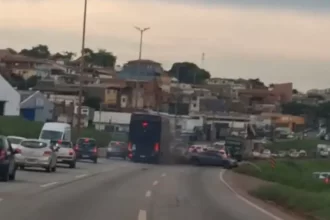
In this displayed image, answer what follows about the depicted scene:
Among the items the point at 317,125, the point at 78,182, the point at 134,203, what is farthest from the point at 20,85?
the point at 134,203

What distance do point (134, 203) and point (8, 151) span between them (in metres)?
7.85

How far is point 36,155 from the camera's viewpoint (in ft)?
135

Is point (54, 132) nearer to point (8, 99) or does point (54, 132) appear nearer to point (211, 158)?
point (211, 158)

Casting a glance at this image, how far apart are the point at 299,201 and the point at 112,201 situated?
5.81 metres

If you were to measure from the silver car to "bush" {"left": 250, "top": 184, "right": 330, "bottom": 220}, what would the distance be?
1080 centimetres

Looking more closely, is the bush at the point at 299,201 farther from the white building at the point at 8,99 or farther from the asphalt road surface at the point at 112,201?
the white building at the point at 8,99

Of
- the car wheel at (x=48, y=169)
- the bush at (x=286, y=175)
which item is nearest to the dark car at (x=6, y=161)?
the car wheel at (x=48, y=169)

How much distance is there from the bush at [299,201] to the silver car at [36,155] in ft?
35.4

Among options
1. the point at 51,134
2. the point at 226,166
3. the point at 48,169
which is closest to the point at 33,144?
the point at 48,169

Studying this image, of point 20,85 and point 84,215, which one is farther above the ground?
point 20,85

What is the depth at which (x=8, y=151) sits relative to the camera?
32062 millimetres

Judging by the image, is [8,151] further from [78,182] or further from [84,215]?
[84,215]

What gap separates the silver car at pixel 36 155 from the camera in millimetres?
41219

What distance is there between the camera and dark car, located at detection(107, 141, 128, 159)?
76000 millimetres
